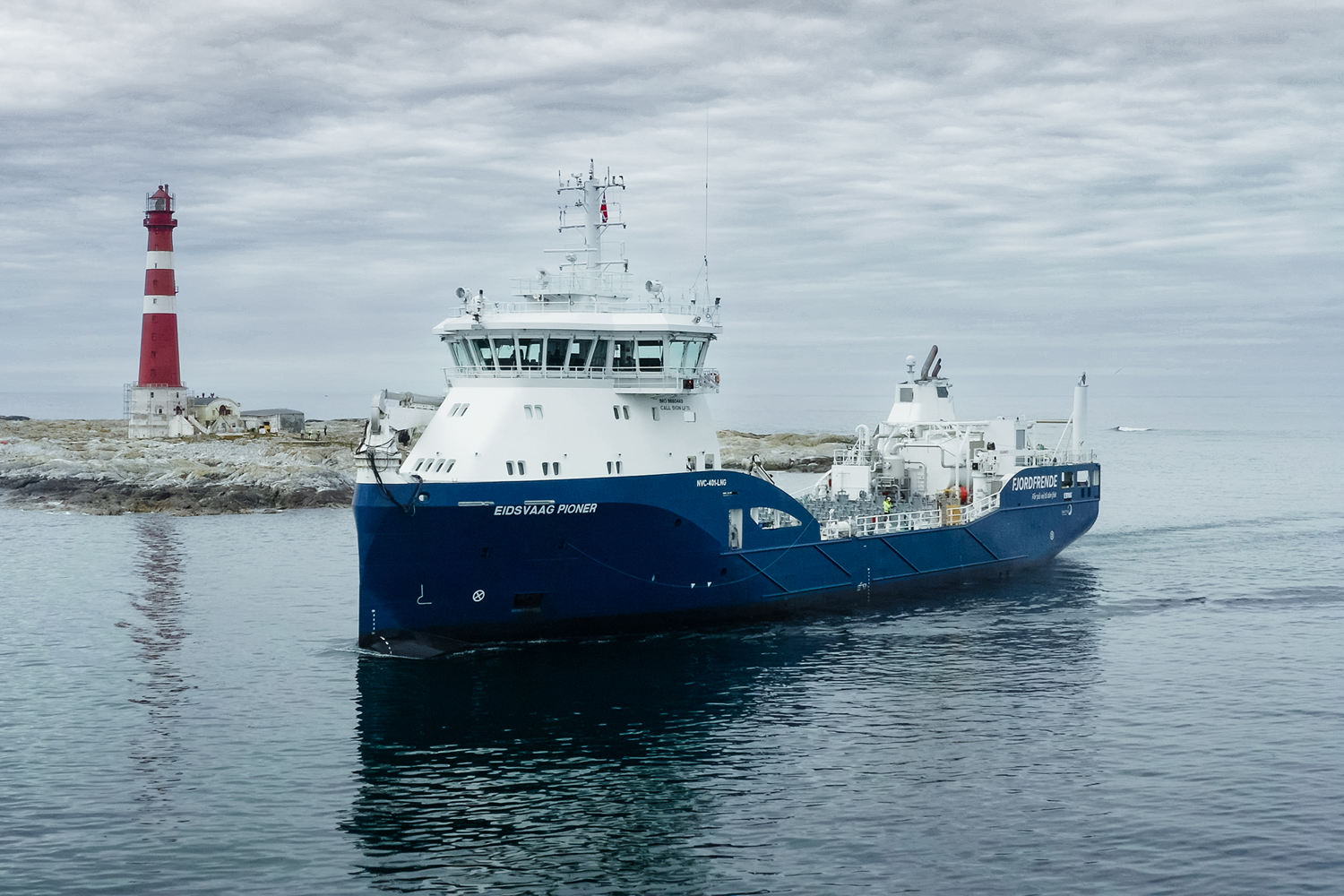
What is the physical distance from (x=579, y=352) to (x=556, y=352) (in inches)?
21.4

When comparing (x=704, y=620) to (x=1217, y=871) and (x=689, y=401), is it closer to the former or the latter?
(x=689, y=401)

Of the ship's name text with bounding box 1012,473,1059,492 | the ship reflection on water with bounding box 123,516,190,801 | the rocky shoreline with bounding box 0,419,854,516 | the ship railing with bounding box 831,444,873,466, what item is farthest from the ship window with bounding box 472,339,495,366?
the rocky shoreline with bounding box 0,419,854,516

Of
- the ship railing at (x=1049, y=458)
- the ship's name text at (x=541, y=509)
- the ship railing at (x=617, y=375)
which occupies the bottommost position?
the ship's name text at (x=541, y=509)

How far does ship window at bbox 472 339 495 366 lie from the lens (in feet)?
93.5

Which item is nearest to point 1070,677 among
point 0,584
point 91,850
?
point 91,850

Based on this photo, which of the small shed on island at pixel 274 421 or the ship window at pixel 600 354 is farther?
the small shed on island at pixel 274 421

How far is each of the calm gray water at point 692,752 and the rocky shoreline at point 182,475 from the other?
26.8 metres

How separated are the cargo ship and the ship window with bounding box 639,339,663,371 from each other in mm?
34

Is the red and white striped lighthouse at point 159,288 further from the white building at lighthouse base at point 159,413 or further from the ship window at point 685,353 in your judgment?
the ship window at point 685,353

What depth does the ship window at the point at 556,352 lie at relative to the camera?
28.2 metres

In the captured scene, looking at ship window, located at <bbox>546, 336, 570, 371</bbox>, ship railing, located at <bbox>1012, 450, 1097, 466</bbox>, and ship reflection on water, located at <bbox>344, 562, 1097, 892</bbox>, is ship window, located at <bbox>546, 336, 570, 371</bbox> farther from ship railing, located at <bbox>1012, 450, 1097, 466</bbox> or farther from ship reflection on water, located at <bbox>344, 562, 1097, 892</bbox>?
ship railing, located at <bbox>1012, 450, 1097, 466</bbox>

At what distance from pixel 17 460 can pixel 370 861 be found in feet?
222

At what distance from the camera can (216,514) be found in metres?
60.4

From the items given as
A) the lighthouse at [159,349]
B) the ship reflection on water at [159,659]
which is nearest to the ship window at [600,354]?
the ship reflection on water at [159,659]
